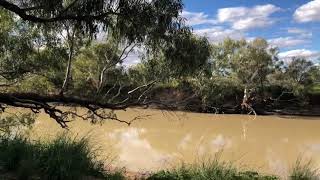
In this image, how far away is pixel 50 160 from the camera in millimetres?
5898

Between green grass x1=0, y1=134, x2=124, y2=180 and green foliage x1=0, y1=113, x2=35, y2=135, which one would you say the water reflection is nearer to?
green foliage x1=0, y1=113, x2=35, y2=135

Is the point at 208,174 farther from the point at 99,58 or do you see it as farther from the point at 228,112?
the point at 228,112

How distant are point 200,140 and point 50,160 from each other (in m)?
10.8

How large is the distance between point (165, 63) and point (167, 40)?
Result: 2.68ft

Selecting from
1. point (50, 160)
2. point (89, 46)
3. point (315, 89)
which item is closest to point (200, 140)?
point (89, 46)

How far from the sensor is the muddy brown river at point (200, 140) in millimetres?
11266

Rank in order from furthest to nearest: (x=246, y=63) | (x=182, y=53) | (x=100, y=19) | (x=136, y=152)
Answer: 1. (x=246, y=63)
2. (x=136, y=152)
3. (x=182, y=53)
4. (x=100, y=19)

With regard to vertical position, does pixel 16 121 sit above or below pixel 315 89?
below

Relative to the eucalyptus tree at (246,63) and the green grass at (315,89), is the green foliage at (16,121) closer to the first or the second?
the eucalyptus tree at (246,63)

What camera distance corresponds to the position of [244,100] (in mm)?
28766

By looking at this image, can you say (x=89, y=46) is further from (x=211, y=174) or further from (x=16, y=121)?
(x=211, y=174)

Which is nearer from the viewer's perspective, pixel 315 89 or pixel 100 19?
pixel 100 19

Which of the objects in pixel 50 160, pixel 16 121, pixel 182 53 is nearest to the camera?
pixel 50 160

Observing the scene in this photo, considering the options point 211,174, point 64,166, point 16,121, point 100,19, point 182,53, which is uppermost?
point 100,19
